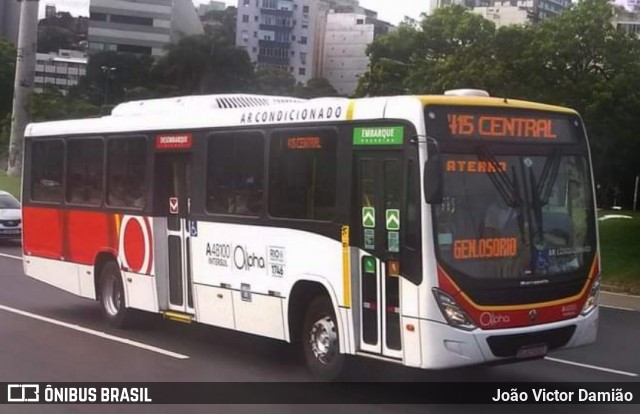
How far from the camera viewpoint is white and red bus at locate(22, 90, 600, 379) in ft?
25.7

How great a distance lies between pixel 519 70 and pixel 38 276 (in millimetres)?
19514

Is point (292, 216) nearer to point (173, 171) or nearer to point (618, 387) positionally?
point (173, 171)

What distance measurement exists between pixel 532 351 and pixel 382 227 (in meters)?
1.71

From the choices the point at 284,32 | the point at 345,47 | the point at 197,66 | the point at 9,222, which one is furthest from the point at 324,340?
the point at 284,32

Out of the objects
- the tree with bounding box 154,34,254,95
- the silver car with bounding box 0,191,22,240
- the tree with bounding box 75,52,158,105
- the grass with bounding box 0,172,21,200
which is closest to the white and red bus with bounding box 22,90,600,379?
the silver car with bounding box 0,191,22,240

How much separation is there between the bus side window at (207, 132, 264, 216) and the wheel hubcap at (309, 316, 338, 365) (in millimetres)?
1512

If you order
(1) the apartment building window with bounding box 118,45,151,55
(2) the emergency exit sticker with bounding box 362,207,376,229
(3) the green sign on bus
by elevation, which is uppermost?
(1) the apartment building window with bounding box 118,45,151,55

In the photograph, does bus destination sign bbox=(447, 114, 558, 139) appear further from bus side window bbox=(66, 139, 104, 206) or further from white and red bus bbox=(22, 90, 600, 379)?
bus side window bbox=(66, 139, 104, 206)

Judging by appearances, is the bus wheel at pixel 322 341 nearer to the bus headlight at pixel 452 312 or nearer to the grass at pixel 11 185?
the bus headlight at pixel 452 312

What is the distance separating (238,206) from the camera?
1014cm

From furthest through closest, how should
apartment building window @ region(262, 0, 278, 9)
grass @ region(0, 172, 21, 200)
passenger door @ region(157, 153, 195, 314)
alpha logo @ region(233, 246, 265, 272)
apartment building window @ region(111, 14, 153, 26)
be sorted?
apartment building window @ region(262, 0, 278, 9)
apartment building window @ region(111, 14, 153, 26)
grass @ region(0, 172, 21, 200)
passenger door @ region(157, 153, 195, 314)
alpha logo @ region(233, 246, 265, 272)

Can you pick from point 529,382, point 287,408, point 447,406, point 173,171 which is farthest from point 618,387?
point 173,171

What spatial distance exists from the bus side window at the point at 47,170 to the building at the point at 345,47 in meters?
62.3

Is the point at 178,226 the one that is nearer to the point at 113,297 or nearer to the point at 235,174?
the point at 235,174
